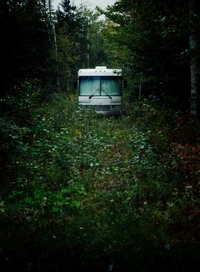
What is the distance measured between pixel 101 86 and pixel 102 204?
9019mm

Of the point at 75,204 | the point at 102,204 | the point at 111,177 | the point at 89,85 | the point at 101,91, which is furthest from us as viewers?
the point at 89,85

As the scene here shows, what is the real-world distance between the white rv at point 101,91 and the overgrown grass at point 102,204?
4.80 meters

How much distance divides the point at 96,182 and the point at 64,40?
22259 millimetres

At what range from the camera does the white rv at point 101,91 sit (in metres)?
12.1

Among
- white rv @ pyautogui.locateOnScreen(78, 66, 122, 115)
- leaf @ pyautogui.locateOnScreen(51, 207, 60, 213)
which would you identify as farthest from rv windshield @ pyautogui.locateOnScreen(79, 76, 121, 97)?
leaf @ pyautogui.locateOnScreen(51, 207, 60, 213)

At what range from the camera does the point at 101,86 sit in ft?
40.7

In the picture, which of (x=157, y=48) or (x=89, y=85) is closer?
(x=157, y=48)

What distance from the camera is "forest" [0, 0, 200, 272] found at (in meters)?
→ 2.93

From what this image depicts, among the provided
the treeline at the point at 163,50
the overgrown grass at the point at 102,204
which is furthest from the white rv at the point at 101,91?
the overgrown grass at the point at 102,204

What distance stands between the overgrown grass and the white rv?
4.80m

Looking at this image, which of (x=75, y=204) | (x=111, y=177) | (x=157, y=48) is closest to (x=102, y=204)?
(x=75, y=204)

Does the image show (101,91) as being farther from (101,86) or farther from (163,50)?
(163,50)

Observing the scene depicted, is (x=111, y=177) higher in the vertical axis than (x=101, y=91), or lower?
lower

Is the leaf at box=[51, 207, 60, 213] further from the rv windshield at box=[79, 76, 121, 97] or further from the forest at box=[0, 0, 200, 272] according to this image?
the rv windshield at box=[79, 76, 121, 97]
